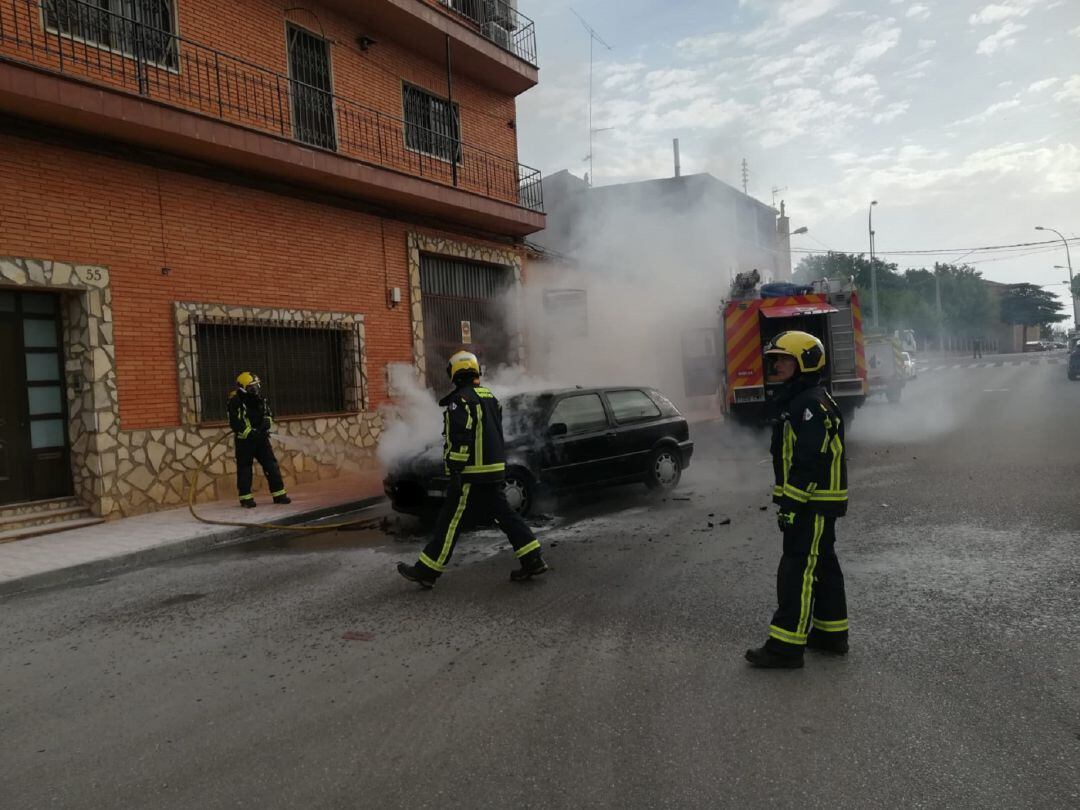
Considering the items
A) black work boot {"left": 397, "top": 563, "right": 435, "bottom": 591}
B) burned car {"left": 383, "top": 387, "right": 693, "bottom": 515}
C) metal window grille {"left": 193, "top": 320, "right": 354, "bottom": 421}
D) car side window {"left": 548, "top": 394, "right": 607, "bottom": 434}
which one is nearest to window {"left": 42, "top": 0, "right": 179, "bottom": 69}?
metal window grille {"left": 193, "top": 320, "right": 354, "bottom": 421}

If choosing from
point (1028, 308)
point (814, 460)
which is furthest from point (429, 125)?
point (1028, 308)

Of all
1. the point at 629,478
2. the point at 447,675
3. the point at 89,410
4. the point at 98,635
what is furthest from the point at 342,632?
the point at 89,410

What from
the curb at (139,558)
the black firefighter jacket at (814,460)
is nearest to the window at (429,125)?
the curb at (139,558)

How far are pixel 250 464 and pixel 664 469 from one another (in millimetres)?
4977

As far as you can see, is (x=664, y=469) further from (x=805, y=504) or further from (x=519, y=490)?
(x=805, y=504)

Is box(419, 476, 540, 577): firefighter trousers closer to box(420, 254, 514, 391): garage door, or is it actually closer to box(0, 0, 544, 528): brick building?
box(0, 0, 544, 528): brick building

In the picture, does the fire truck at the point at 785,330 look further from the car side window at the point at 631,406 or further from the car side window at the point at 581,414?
the car side window at the point at 581,414

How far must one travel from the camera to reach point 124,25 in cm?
915

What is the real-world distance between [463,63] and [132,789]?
14.0 m

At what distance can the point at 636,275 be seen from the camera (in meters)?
20.1

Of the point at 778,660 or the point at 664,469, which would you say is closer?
the point at 778,660

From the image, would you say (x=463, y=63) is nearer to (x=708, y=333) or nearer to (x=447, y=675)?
(x=708, y=333)

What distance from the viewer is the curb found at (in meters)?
6.04

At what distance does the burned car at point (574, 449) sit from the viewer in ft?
24.3
